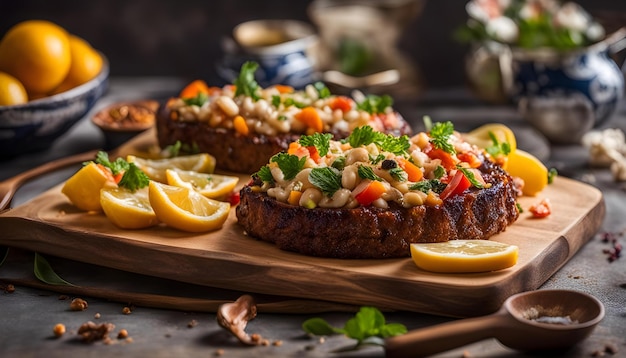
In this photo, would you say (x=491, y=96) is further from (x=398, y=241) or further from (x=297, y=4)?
(x=398, y=241)

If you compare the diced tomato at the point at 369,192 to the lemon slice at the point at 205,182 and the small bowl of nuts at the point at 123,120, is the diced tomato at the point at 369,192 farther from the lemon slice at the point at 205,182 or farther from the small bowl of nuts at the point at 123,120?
the small bowl of nuts at the point at 123,120

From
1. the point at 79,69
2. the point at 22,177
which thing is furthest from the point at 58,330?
the point at 79,69

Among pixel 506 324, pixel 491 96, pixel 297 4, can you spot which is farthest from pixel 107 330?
pixel 297 4

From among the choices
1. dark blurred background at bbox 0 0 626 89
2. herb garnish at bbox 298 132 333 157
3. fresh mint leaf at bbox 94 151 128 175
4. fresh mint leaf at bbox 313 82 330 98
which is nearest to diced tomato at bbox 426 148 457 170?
herb garnish at bbox 298 132 333 157

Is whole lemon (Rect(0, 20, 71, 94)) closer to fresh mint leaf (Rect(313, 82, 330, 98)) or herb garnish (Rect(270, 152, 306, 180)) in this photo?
fresh mint leaf (Rect(313, 82, 330, 98))

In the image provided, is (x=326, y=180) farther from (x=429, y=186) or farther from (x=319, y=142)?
(x=429, y=186)
